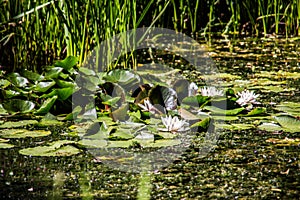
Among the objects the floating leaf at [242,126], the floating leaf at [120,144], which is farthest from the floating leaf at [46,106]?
the floating leaf at [242,126]

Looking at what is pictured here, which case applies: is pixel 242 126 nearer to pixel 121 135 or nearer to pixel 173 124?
pixel 173 124

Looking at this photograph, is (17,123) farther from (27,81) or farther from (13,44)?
(13,44)

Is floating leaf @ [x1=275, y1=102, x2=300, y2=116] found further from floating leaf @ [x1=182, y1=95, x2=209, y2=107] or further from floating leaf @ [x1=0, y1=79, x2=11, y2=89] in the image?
floating leaf @ [x1=0, y1=79, x2=11, y2=89]

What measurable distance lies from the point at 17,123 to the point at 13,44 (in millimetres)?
941

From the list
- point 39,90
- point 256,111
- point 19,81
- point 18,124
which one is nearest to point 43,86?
point 39,90

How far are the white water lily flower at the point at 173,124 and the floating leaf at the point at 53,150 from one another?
30 cm

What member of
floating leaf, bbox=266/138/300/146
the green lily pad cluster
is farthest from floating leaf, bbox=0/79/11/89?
floating leaf, bbox=266/138/300/146

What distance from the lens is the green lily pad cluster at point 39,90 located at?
6.05 feet

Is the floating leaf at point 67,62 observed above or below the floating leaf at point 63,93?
above

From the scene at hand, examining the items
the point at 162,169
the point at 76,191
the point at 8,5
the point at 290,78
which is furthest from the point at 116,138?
the point at 8,5

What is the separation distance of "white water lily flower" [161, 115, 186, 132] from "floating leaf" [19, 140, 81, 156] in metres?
0.30

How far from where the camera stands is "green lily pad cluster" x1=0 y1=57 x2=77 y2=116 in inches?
72.6

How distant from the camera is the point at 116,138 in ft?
5.31

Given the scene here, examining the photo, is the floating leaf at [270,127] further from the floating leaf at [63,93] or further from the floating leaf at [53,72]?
the floating leaf at [53,72]
